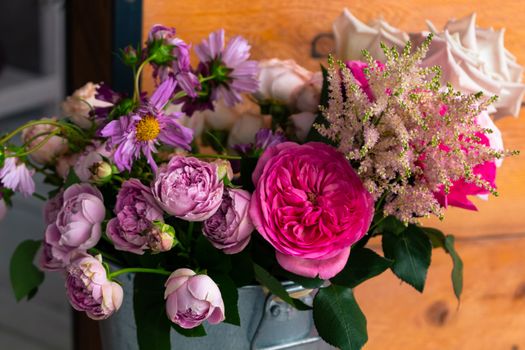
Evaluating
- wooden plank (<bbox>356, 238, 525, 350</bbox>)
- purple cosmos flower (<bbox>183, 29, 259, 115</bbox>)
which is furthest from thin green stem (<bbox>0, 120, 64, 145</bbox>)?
wooden plank (<bbox>356, 238, 525, 350</bbox>)

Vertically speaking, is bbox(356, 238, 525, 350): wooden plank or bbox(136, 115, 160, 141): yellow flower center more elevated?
bbox(136, 115, 160, 141): yellow flower center

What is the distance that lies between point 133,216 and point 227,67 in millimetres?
180

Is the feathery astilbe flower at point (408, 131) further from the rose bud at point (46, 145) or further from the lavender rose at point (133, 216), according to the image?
the rose bud at point (46, 145)

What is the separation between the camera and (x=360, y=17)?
2.89 feet

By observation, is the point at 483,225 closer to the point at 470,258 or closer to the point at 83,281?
the point at 470,258

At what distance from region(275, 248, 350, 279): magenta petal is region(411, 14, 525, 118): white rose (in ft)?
0.71

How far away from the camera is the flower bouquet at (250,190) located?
1.79ft

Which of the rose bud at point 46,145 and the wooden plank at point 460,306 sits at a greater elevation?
the rose bud at point 46,145

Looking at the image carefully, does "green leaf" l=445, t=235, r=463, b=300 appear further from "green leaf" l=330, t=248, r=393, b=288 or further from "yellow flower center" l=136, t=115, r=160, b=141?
"yellow flower center" l=136, t=115, r=160, b=141

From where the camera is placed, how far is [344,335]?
0.60 m

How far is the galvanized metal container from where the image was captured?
625 millimetres

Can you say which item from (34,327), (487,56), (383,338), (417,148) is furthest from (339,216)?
(34,327)

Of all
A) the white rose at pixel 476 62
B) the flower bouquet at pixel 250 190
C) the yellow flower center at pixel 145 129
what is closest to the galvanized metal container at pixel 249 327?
the flower bouquet at pixel 250 190

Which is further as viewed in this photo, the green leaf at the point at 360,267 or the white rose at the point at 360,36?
the white rose at the point at 360,36
